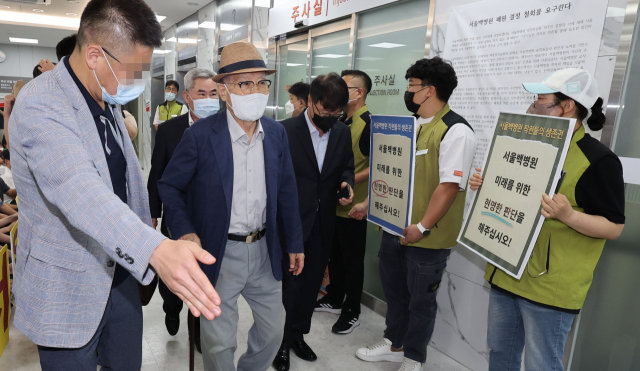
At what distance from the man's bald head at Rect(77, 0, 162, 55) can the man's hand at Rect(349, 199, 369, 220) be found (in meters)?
1.95

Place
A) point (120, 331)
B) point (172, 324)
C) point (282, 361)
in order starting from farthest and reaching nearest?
point (172, 324)
point (282, 361)
point (120, 331)

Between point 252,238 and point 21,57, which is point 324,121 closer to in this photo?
point 252,238

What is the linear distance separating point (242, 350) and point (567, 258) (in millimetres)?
2103

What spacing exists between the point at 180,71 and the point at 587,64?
31.7 ft

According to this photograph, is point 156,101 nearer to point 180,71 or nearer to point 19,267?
point 180,71

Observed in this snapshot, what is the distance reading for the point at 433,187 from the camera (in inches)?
92.9

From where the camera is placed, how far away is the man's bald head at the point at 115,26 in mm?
1208

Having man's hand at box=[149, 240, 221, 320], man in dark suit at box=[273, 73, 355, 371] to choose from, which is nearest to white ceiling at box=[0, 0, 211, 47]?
man in dark suit at box=[273, 73, 355, 371]

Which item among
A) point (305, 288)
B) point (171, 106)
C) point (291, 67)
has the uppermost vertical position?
point (291, 67)

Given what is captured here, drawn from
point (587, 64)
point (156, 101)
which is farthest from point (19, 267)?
point (156, 101)

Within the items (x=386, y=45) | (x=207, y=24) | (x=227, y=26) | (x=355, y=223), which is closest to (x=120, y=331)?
(x=355, y=223)

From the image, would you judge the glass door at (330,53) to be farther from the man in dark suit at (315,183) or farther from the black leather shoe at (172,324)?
the black leather shoe at (172,324)

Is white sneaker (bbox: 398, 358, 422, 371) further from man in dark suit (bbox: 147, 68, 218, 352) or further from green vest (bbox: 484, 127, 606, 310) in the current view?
man in dark suit (bbox: 147, 68, 218, 352)

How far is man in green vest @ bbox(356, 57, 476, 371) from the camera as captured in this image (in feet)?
7.20
